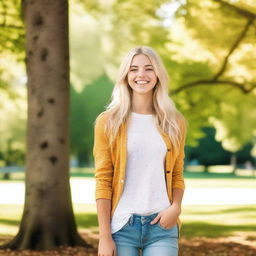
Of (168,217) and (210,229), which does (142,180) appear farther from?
(210,229)

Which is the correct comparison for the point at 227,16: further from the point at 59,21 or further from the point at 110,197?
the point at 110,197

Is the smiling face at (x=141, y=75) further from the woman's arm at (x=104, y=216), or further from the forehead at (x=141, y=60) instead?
the woman's arm at (x=104, y=216)

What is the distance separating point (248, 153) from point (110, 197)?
70035 mm

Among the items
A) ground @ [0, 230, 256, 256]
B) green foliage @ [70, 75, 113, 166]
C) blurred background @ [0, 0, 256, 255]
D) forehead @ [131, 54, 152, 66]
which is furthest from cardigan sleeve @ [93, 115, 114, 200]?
green foliage @ [70, 75, 113, 166]

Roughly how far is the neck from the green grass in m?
9.70

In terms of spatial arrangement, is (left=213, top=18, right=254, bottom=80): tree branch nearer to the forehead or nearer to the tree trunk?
the tree trunk

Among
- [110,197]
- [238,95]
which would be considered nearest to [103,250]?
[110,197]

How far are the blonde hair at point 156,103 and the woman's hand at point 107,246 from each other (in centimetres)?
60

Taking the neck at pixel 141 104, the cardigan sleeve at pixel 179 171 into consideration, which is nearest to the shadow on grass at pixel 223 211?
the cardigan sleeve at pixel 179 171

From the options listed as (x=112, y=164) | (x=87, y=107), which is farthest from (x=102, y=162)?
(x=87, y=107)

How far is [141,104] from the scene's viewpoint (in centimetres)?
394

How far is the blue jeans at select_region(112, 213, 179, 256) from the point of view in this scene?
369cm

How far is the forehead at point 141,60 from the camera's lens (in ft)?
12.7

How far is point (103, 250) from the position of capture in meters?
3.65
